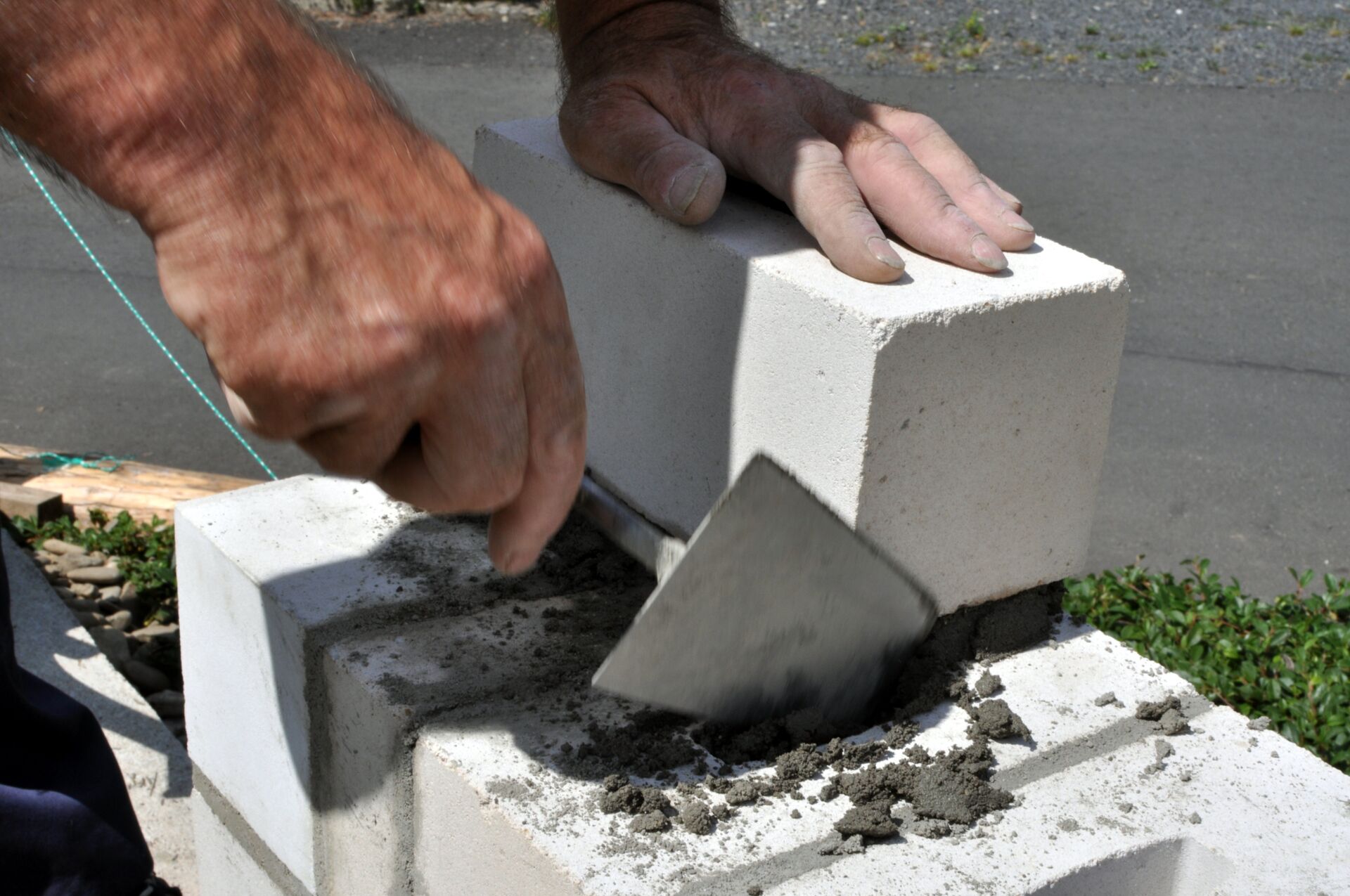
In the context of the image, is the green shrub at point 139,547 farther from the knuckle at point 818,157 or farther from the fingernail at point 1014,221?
the fingernail at point 1014,221

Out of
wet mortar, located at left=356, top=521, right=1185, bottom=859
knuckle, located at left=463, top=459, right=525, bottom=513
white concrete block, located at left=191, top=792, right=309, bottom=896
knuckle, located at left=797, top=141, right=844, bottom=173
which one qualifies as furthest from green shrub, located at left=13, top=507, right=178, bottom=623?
knuckle, located at left=463, top=459, right=525, bottom=513

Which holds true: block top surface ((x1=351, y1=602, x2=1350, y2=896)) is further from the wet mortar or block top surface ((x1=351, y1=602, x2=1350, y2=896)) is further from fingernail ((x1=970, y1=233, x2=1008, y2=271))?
fingernail ((x1=970, y1=233, x2=1008, y2=271))

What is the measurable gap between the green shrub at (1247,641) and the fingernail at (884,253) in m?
1.22

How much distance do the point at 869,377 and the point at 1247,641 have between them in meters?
1.91

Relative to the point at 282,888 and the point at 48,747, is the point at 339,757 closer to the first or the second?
the point at 282,888

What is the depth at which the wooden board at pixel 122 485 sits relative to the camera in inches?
154

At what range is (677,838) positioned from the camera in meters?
1.49

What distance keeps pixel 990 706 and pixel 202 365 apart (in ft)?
14.3

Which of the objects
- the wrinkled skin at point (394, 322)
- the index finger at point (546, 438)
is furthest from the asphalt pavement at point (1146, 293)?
the wrinkled skin at point (394, 322)

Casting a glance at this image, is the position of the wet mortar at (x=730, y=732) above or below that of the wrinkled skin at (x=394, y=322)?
below

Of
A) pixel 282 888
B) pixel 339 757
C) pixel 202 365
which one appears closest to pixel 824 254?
pixel 339 757

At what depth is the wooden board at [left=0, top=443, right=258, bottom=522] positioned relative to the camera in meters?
3.91

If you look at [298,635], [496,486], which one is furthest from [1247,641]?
[496,486]

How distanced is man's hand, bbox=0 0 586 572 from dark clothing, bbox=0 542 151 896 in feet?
3.75
